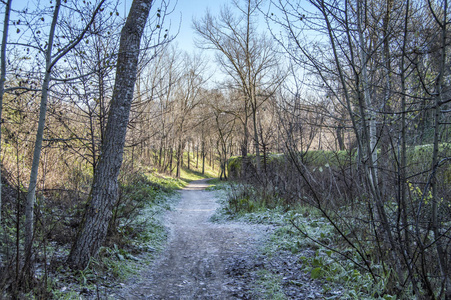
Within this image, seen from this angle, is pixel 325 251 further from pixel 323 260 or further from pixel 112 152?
pixel 112 152

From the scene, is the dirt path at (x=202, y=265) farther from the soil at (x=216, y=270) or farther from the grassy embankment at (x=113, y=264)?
the grassy embankment at (x=113, y=264)

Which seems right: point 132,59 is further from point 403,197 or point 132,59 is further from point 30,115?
point 30,115

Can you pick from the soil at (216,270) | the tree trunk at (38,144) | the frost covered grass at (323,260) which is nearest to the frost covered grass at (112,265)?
the soil at (216,270)

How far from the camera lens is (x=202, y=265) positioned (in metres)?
4.85

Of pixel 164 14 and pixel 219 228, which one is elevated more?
pixel 164 14

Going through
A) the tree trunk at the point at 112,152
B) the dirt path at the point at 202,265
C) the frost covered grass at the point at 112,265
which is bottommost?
the dirt path at the point at 202,265

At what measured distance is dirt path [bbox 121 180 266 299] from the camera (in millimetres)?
3768

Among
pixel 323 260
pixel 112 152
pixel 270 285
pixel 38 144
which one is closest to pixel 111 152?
pixel 112 152

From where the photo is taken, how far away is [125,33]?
4.16m

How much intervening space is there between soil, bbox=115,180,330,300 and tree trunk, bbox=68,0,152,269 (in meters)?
0.78

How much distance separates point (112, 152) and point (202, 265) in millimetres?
2336

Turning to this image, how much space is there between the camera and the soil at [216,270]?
12.1 ft

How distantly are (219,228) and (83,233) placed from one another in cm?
404

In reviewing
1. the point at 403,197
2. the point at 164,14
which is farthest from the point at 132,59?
the point at 403,197
